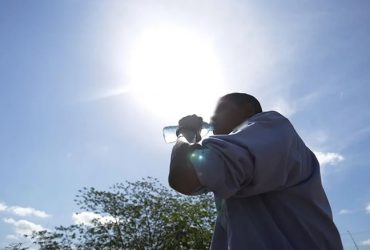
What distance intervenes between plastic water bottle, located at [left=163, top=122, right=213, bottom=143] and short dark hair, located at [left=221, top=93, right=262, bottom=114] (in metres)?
0.21

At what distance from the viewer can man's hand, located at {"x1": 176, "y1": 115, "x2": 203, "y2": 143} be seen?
1.91 m

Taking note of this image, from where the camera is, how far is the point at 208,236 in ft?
76.4

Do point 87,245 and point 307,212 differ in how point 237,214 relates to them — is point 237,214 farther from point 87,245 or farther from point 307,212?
point 87,245

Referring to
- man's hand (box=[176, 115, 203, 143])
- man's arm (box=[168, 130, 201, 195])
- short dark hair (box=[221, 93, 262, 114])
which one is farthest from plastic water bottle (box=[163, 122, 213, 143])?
man's arm (box=[168, 130, 201, 195])

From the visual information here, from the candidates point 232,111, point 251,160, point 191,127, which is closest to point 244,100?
point 232,111

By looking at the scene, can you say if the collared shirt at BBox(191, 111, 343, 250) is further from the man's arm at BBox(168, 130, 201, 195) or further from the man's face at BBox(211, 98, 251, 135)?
the man's face at BBox(211, 98, 251, 135)

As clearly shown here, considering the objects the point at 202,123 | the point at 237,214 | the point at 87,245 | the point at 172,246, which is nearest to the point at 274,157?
the point at 237,214

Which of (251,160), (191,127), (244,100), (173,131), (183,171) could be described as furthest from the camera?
(173,131)

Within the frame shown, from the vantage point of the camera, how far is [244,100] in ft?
6.72

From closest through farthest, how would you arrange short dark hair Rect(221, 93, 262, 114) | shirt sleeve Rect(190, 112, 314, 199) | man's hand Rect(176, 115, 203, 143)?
shirt sleeve Rect(190, 112, 314, 199), man's hand Rect(176, 115, 203, 143), short dark hair Rect(221, 93, 262, 114)

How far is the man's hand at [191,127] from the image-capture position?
1907 mm

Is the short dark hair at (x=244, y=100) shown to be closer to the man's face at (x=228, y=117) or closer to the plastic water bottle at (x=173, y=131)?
the man's face at (x=228, y=117)

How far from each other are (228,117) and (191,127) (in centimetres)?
23

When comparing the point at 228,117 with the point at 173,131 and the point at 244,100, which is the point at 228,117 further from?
the point at 173,131
